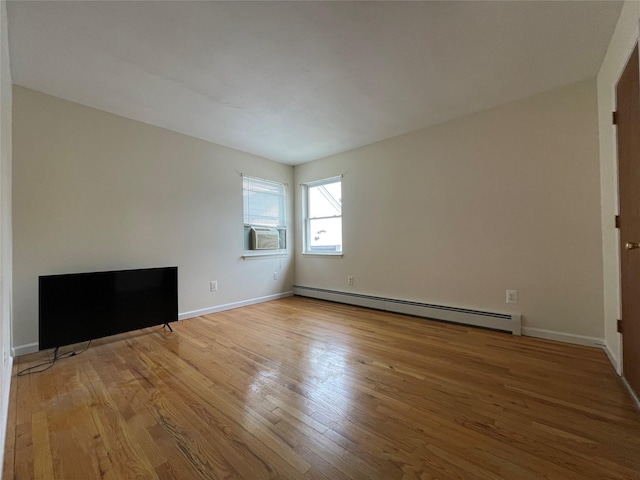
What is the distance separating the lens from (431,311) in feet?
10.6

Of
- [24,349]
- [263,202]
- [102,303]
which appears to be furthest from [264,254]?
[24,349]

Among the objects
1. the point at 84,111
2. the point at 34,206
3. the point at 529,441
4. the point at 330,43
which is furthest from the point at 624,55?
the point at 34,206

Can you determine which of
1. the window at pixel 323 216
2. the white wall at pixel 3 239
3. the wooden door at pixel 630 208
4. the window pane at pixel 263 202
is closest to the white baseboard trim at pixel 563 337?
the wooden door at pixel 630 208

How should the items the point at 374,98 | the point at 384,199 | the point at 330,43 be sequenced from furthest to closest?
the point at 384,199, the point at 374,98, the point at 330,43

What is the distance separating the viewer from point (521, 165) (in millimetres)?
2680

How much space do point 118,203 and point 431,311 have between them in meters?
3.86

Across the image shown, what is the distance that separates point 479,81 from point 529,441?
2685 mm

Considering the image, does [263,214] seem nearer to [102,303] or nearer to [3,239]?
[102,303]

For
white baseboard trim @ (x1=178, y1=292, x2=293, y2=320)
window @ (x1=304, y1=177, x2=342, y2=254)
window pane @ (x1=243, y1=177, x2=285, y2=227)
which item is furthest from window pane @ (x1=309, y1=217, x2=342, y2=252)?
white baseboard trim @ (x1=178, y1=292, x2=293, y2=320)

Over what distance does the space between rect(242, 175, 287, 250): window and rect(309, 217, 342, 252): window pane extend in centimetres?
52

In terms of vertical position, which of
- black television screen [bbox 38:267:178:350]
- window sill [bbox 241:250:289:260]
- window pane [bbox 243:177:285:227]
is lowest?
black television screen [bbox 38:267:178:350]

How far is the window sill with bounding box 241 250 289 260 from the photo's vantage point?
412 centimetres

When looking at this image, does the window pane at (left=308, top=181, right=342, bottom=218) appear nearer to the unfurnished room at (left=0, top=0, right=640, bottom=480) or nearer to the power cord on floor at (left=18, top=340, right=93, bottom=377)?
the unfurnished room at (left=0, top=0, right=640, bottom=480)

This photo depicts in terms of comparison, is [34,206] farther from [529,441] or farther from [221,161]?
[529,441]
